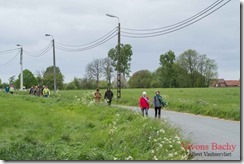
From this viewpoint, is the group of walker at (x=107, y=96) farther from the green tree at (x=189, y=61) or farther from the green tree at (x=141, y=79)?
the green tree at (x=189, y=61)

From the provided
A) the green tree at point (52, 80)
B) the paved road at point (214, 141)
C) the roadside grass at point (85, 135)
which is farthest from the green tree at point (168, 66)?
the paved road at point (214, 141)

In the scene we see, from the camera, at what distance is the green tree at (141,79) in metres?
82.0

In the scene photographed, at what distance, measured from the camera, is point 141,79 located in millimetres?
85562

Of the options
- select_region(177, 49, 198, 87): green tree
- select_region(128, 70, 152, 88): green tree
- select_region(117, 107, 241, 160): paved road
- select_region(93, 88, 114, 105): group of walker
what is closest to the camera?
select_region(117, 107, 241, 160): paved road

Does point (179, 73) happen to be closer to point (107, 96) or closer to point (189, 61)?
point (189, 61)

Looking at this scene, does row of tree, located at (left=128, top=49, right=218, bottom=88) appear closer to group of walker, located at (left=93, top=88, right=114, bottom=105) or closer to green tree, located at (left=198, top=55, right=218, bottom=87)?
green tree, located at (left=198, top=55, right=218, bottom=87)

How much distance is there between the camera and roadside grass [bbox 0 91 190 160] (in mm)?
12859

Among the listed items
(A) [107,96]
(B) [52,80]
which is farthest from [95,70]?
(A) [107,96]

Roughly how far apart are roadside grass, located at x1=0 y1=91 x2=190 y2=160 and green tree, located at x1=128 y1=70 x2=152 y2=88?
51.2 metres

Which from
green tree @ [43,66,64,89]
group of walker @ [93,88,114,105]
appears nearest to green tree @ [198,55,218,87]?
green tree @ [43,66,64,89]

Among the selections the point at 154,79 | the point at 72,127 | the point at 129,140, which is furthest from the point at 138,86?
the point at 129,140

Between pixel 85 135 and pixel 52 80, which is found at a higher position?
pixel 52 80

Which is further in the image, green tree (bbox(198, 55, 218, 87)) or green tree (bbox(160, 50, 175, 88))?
green tree (bbox(198, 55, 218, 87))

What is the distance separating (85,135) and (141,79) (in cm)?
6655
